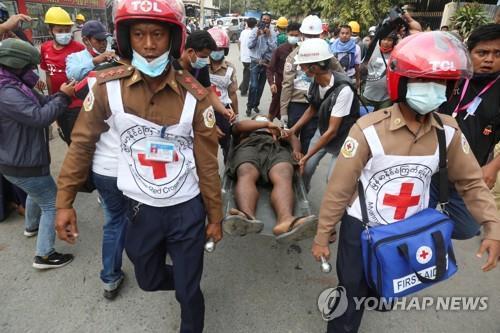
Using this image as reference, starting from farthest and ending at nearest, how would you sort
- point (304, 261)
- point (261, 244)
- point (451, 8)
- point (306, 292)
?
point (451, 8)
point (261, 244)
point (304, 261)
point (306, 292)

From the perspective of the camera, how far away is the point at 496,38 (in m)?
2.20

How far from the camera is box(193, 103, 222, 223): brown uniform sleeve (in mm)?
1786

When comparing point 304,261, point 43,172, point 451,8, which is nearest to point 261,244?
point 304,261

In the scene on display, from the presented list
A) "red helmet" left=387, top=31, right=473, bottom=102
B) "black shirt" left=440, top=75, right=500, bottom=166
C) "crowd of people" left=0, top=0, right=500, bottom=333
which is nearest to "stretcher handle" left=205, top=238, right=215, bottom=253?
"crowd of people" left=0, top=0, right=500, bottom=333

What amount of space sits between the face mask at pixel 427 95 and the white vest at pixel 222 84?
2602mm

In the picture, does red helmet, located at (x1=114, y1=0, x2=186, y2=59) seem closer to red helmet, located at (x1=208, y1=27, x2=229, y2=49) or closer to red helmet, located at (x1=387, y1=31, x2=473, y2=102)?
red helmet, located at (x1=387, y1=31, x2=473, y2=102)

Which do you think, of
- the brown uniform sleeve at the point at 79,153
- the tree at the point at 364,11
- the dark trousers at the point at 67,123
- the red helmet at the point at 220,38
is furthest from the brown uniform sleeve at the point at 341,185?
the tree at the point at 364,11

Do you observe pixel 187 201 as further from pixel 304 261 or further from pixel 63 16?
pixel 63 16

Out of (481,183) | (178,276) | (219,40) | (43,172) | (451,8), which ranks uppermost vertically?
(451,8)

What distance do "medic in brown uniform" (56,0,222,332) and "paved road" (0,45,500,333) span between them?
0.51 metres

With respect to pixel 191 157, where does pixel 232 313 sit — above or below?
below

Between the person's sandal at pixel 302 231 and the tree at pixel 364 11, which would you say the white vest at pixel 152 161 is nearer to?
the person's sandal at pixel 302 231

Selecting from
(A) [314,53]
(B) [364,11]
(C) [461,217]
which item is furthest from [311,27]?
(B) [364,11]

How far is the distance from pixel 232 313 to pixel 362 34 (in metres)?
15.5
